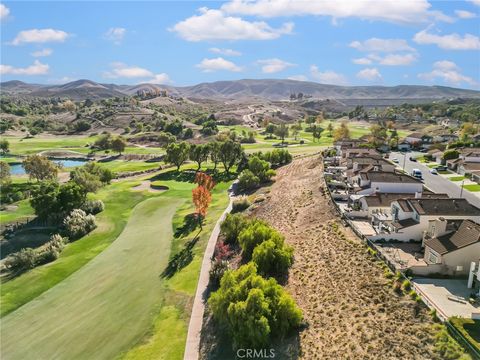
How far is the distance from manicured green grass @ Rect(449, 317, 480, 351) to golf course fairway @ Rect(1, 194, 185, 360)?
2737 centimetres

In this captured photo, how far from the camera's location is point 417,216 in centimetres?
4184

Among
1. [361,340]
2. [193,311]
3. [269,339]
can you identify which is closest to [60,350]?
[193,311]

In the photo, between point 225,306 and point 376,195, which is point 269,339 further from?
point 376,195

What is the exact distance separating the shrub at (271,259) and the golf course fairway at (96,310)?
39.8ft

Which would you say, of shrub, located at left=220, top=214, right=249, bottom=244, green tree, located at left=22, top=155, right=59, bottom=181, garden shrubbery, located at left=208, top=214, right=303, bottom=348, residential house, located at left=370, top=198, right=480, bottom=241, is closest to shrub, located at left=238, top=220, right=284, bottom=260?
garden shrubbery, located at left=208, top=214, right=303, bottom=348

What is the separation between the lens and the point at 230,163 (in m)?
102

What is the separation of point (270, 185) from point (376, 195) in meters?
32.7

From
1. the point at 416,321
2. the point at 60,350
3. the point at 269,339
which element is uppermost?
the point at 416,321

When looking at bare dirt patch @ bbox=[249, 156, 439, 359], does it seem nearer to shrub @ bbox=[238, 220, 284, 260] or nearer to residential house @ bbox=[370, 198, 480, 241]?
shrub @ bbox=[238, 220, 284, 260]

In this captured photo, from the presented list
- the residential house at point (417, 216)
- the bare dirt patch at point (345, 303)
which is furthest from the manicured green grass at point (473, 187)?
the bare dirt patch at point (345, 303)

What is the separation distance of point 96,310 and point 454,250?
36944 millimetres

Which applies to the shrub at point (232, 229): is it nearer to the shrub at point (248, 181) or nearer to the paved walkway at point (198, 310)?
the paved walkway at point (198, 310)

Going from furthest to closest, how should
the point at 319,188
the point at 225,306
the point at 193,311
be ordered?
1. the point at 319,188
2. the point at 193,311
3. the point at 225,306

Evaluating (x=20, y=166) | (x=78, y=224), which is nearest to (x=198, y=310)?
(x=78, y=224)
